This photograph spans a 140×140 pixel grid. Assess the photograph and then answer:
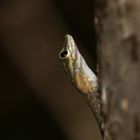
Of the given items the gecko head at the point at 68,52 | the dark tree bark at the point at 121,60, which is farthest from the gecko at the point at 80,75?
the dark tree bark at the point at 121,60

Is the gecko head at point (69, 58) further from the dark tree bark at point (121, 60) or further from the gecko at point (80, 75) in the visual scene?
the dark tree bark at point (121, 60)

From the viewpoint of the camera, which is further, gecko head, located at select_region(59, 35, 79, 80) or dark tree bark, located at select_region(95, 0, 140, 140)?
gecko head, located at select_region(59, 35, 79, 80)

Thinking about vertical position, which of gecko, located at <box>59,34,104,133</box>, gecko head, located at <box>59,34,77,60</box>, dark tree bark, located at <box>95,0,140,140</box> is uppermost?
dark tree bark, located at <box>95,0,140,140</box>

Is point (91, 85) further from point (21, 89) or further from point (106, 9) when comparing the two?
point (21, 89)

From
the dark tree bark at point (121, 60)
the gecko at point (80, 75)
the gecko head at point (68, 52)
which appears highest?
the dark tree bark at point (121, 60)

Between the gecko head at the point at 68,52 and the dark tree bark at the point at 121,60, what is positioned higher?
the dark tree bark at the point at 121,60

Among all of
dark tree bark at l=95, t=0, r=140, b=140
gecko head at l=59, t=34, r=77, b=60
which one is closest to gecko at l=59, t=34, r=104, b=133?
gecko head at l=59, t=34, r=77, b=60

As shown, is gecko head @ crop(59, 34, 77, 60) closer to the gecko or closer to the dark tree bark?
the gecko

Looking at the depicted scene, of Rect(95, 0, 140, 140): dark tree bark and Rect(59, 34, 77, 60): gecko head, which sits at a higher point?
Rect(95, 0, 140, 140): dark tree bark

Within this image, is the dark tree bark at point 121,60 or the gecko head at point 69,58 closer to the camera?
the dark tree bark at point 121,60

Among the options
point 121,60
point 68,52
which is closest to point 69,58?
point 68,52
